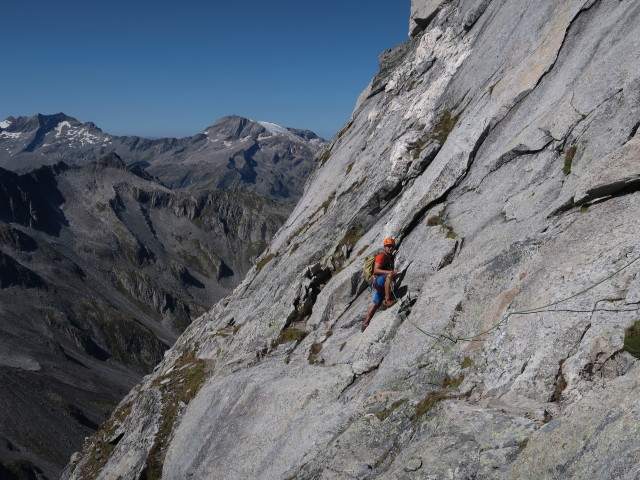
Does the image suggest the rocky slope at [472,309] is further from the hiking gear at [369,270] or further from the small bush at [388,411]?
the hiking gear at [369,270]

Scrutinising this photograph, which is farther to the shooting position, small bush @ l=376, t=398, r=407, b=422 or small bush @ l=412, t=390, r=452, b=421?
small bush @ l=376, t=398, r=407, b=422

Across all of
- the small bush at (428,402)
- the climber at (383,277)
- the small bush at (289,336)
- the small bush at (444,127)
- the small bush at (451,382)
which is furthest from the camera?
the small bush at (444,127)

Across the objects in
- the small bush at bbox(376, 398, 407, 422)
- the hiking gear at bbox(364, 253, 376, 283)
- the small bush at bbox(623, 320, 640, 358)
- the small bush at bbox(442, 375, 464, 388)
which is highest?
the hiking gear at bbox(364, 253, 376, 283)

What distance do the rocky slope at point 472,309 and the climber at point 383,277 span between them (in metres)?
1.11

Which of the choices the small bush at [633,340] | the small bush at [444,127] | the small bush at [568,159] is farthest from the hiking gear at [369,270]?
the small bush at [633,340]

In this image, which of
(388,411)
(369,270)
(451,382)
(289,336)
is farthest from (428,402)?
(289,336)

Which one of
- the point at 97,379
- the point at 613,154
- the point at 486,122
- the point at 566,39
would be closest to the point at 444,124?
the point at 486,122

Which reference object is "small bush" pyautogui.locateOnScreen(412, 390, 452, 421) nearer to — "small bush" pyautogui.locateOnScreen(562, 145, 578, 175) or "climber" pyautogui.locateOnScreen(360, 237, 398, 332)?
"climber" pyautogui.locateOnScreen(360, 237, 398, 332)

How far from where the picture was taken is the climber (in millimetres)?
21656

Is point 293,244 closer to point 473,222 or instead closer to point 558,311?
point 473,222

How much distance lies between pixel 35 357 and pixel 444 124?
173m

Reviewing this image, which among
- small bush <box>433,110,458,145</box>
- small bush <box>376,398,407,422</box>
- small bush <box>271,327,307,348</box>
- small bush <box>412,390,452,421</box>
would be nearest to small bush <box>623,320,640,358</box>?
small bush <box>412,390,452,421</box>

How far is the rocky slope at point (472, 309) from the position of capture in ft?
39.2

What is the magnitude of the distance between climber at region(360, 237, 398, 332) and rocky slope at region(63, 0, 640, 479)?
1.11 m
